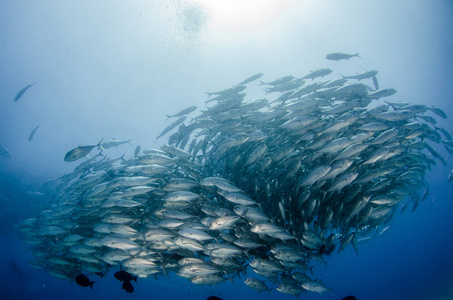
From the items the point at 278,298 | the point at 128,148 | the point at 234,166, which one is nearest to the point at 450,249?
the point at 278,298

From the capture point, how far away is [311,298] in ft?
129

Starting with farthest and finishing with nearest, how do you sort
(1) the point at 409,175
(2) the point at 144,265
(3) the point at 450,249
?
(3) the point at 450,249 → (1) the point at 409,175 → (2) the point at 144,265

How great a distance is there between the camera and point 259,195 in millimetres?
6145

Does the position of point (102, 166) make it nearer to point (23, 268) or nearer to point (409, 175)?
point (409, 175)

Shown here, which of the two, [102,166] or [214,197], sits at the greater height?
[102,166]

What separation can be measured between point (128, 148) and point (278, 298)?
1949 inches

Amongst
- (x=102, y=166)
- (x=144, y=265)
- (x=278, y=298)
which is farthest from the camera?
(x=278, y=298)

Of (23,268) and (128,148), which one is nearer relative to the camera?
(23,268)

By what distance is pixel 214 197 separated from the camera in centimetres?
636

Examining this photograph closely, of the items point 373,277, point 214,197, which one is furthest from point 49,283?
point 373,277

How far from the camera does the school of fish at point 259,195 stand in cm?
500

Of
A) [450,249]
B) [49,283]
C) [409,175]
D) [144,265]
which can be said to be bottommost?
[450,249]

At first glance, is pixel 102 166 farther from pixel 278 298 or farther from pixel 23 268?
pixel 278 298

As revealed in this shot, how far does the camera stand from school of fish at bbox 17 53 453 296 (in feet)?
16.4
